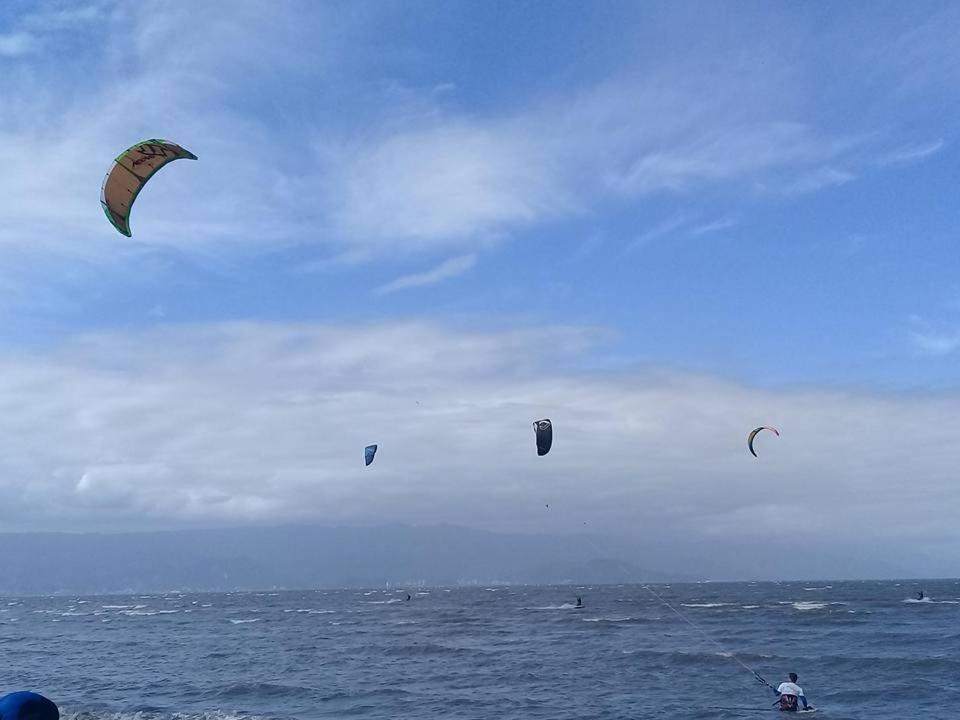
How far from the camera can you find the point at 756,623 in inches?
2397

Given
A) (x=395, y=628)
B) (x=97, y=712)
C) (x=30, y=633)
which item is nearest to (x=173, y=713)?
(x=97, y=712)

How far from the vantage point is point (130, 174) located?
19250mm

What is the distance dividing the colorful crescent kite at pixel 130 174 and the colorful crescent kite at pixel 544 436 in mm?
19461

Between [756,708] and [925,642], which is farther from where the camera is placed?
[925,642]

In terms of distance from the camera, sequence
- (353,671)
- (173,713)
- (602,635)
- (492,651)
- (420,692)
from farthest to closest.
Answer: (602,635) → (492,651) → (353,671) → (420,692) → (173,713)

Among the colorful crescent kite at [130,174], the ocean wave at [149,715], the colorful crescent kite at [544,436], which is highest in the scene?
the colorful crescent kite at [130,174]

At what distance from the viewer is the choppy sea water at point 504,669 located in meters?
27.7

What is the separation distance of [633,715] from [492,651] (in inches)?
770

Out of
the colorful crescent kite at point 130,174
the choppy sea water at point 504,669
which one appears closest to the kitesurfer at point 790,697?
the choppy sea water at point 504,669

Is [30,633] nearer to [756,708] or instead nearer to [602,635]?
[602,635]

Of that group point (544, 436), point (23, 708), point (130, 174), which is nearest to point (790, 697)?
point (544, 436)

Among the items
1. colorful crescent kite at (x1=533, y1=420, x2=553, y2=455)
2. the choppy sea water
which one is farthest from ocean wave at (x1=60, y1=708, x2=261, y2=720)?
colorful crescent kite at (x1=533, y1=420, x2=553, y2=455)

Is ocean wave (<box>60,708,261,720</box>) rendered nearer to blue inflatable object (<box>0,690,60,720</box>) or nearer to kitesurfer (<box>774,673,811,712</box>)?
kitesurfer (<box>774,673,811,712</box>)

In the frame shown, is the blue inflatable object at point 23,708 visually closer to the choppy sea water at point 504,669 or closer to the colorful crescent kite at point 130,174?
the colorful crescent kite at point 130,174
